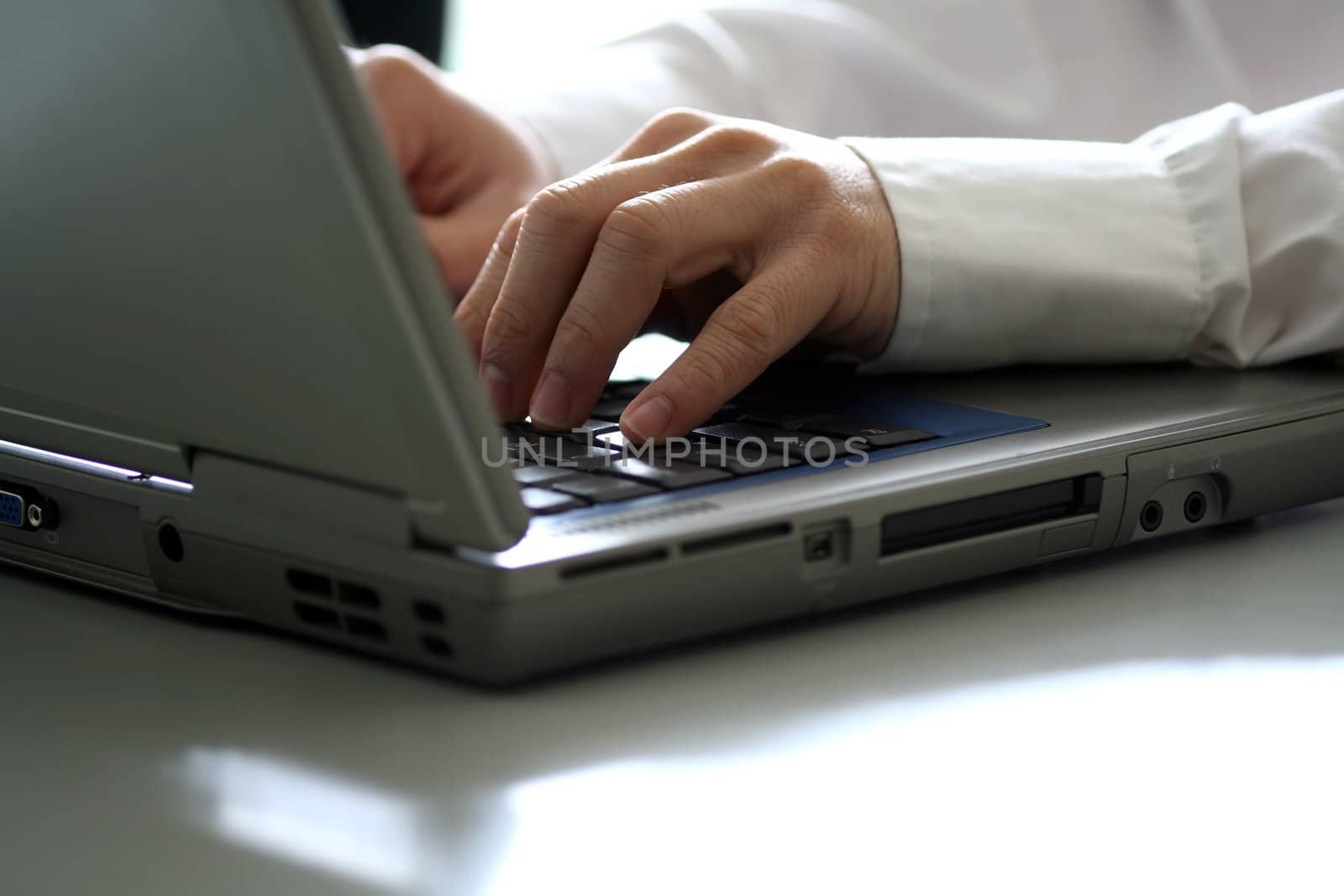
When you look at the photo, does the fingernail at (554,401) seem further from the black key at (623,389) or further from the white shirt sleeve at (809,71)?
the white shirt sleeve at (809,71)

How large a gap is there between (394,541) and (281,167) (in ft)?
0.42

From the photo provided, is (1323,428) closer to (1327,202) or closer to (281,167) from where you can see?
(1327,202)

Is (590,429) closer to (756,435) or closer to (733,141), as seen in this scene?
(756,435)

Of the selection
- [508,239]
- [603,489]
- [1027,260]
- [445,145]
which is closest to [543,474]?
[603,489]

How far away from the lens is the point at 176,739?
463 mm

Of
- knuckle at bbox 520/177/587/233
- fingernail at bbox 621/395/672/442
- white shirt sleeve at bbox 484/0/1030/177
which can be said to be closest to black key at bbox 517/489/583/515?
fingernail at bbox 621/395/672/442

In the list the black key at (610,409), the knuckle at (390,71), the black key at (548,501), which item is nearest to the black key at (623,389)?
the black key at (610,409)

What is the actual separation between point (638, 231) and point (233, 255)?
253mm

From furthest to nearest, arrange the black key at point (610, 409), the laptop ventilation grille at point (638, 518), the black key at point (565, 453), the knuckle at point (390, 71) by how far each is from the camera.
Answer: the knuckle at point (390, 71)
the black key at point (610, 409)
the black key at point (565, 453)
the laptop ventilation grille at point (638, 518)

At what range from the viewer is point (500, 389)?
2.32ft

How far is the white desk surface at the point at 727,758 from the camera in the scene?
38cm

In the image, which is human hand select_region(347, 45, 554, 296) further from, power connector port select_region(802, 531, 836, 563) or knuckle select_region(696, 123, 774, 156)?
power connector port select_region(802, 531, 836, 563)

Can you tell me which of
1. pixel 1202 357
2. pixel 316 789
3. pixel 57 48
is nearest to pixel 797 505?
pixel 316 789

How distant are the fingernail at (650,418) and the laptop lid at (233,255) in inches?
6.9
